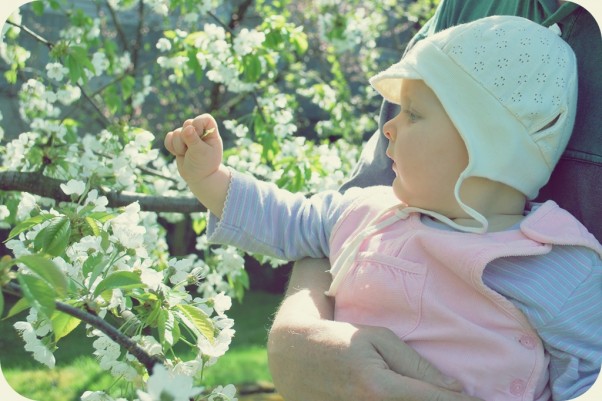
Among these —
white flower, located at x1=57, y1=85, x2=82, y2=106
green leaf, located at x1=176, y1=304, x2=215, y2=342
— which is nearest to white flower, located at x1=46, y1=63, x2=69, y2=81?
white flower, located at x1=57, y1=85, x2=82, y2=106

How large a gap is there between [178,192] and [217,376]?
6.80 feet

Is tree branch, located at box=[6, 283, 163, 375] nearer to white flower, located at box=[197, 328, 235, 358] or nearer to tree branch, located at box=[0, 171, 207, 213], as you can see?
white flower, located at box=[197, 328, 235, 358]

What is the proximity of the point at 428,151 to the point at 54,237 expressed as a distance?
2.35 feet

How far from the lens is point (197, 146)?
1.85 meters

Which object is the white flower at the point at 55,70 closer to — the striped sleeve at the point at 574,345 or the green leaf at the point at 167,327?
the green leaf at the point at 167,327

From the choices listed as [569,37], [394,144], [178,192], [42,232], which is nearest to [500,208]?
[394,144]

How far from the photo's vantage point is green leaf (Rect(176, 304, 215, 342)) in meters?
1.58

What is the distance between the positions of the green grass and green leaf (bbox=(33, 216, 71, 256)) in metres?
2.63

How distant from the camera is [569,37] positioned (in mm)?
1929

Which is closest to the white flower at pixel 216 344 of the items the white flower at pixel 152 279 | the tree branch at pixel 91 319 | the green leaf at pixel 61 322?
the white flower at pixel 152 279

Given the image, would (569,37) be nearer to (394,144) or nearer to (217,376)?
(394,144)

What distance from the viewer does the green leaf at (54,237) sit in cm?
159

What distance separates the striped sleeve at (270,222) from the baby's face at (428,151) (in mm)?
263

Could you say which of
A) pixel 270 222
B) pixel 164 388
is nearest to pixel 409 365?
pixel 270 222
